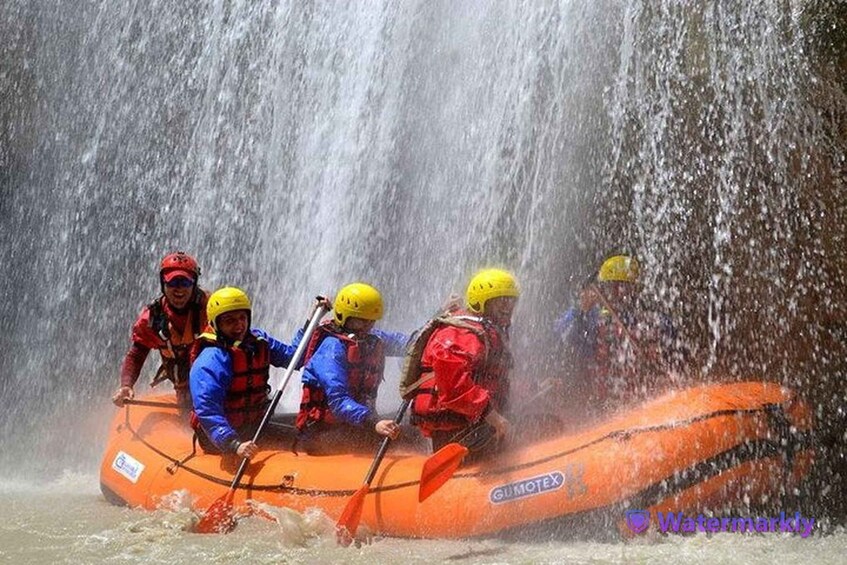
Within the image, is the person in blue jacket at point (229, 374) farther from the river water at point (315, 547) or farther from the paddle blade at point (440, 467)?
the paddle blade at point (440, 467)

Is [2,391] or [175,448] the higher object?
[175,448]

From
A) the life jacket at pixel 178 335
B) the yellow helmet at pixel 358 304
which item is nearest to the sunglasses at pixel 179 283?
the life jacket at pixel 178 335

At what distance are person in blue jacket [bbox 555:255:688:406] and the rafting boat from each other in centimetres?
206

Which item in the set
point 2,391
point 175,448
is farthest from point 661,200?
point 2,391

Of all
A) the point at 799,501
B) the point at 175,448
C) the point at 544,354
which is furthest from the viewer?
the point at 544,354

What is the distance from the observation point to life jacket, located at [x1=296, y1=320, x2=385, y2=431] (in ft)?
23.6

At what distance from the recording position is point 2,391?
16.8m

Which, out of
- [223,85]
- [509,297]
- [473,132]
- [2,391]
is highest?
[223,85]

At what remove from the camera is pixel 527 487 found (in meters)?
5.70

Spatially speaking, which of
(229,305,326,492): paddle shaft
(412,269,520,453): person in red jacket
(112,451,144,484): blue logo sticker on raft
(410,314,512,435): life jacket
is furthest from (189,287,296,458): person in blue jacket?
(412,269,520,453): person in red jacket

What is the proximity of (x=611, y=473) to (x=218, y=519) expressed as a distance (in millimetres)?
2728

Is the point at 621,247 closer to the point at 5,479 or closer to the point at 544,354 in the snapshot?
the point at 544,354

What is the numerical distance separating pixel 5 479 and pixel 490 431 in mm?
7311

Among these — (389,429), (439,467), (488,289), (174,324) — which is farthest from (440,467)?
(174,324)
